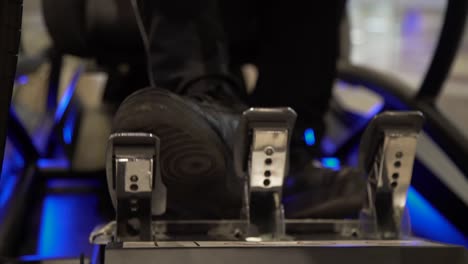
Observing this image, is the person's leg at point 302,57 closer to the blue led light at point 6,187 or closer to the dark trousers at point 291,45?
the dark trousers at point 291,45

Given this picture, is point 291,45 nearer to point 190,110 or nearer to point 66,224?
point 190,110

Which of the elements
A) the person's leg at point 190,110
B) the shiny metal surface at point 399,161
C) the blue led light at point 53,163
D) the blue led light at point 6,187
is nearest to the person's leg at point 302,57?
the person's leg at point 190,110

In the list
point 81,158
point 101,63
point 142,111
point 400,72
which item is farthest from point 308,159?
point 400,72

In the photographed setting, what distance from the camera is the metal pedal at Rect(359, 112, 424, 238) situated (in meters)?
0.76

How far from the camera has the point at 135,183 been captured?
2.34 feet

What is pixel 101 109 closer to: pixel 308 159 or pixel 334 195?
pixel 308 159

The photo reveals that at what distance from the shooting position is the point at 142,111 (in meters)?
0.72

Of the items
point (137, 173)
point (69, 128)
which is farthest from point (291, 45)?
point (69, 128)

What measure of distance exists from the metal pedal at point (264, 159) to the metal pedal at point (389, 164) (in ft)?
0.38

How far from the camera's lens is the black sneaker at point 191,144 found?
2.38 ft

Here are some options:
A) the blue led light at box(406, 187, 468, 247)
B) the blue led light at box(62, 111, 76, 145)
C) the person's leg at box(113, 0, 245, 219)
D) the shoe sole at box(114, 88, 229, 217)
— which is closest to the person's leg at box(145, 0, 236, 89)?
the person's leg at box(113, 0, 245, 219)

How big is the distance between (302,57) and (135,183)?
1.69ft

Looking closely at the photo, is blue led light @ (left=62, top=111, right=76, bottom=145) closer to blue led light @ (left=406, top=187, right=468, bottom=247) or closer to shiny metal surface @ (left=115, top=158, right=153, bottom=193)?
blue led light @ (left=406, top=187, right=468, bottom=247)

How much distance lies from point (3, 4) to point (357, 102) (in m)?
2.73
